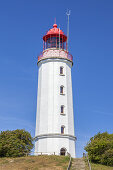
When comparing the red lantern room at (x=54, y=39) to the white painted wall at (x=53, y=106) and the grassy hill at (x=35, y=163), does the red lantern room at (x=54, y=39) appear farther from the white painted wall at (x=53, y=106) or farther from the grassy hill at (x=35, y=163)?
the grassy hill at (x=35, y=163)

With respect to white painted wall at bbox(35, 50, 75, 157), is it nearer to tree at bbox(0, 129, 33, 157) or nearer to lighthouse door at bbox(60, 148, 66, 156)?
lighthouse door at bbox(60, 148, 66, 156)

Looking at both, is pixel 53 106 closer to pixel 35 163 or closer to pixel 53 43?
pixel 53 43

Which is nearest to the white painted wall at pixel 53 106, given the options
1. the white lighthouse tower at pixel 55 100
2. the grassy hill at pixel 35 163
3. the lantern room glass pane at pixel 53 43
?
the white lighthouse tower at pixel 55 100

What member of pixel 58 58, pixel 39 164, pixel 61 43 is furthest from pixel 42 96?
pixel 39 164

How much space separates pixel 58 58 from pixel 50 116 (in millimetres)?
9527

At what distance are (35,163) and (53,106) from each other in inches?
447

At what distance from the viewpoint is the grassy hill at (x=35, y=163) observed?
85.9 feet

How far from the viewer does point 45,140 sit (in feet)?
119

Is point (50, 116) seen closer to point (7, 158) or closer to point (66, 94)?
point (66, 94)

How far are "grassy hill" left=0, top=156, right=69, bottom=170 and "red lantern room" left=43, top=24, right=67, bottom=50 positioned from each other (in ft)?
63.4

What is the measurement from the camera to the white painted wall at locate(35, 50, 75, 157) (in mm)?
36188

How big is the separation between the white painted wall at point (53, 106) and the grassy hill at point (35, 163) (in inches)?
220

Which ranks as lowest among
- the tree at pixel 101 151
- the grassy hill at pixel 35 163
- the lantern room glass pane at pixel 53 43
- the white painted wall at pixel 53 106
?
the grassy hill at pixel 35 163

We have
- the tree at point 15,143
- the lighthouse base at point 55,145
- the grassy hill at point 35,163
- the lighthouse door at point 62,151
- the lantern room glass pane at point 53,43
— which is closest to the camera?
the grassy hill at point 35,163
